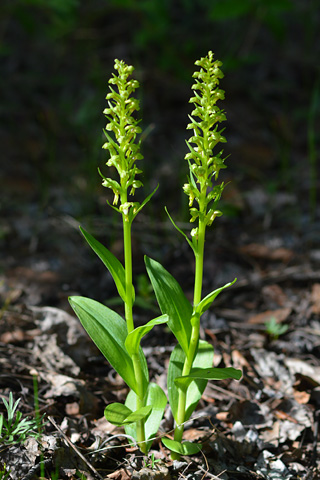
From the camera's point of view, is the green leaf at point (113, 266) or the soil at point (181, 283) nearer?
the green leaf at point (113, 266)

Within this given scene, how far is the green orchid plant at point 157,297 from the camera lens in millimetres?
1744

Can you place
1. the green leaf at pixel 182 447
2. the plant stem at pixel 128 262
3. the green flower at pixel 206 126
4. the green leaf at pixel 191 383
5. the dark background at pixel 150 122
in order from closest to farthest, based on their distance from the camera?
the green flower at pixel 206 126 < the plant stem at pixel 128 262 < the green leaf at pixel 182 447 < the green leaf at pixel 191 383 < the dark background at pixel 150 122

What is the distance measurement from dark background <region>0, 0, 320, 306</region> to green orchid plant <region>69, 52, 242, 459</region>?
4.90 ft

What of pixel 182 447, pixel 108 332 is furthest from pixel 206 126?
pixel 182 447

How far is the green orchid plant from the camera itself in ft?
5.72

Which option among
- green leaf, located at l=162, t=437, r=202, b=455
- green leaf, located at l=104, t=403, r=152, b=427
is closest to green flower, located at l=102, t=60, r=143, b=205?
green leaf, located at l=104, t=403, r=152, b=427

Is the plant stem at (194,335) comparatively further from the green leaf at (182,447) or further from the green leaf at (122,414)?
the green leaf at (122,414)

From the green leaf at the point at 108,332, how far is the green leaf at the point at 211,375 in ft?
0.61

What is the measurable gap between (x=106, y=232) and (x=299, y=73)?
15.8 ft

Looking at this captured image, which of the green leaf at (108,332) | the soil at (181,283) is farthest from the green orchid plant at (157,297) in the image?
the soil at (181,283)

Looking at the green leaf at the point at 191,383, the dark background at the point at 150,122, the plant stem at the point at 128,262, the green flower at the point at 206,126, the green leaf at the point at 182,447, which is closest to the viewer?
the green flower at the point at 206,126

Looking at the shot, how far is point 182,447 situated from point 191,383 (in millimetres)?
290

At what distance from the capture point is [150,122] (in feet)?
20.0

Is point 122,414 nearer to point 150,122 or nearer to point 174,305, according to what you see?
point 174,305
